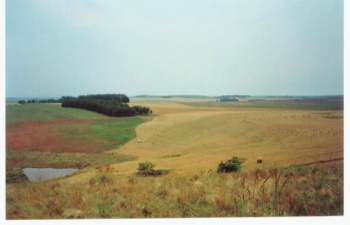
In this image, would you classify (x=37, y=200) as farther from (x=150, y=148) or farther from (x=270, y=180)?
(x=270, y=180)

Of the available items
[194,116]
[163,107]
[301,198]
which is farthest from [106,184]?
[301,198]

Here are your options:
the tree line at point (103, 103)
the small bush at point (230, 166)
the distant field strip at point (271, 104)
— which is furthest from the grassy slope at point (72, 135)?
the small bush at point (230, 166)

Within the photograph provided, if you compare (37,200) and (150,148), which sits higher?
(150,148)

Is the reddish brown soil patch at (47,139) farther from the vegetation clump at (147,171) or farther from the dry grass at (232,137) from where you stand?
the vegetation clump at (147,171)

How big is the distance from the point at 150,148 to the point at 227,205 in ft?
6.82

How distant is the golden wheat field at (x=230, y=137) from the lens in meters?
4.94

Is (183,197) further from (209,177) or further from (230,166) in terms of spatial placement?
(230,166)

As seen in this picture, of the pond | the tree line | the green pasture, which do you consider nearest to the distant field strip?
the tree line

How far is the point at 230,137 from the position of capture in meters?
5.55

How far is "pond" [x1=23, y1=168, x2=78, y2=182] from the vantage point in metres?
4.70

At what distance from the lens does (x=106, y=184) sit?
443cm

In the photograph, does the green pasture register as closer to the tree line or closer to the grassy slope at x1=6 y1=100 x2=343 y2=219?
the tree line

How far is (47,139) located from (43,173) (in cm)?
65

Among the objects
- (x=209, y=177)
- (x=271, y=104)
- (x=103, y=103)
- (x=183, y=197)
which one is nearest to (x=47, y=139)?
(x=103, y=103)
